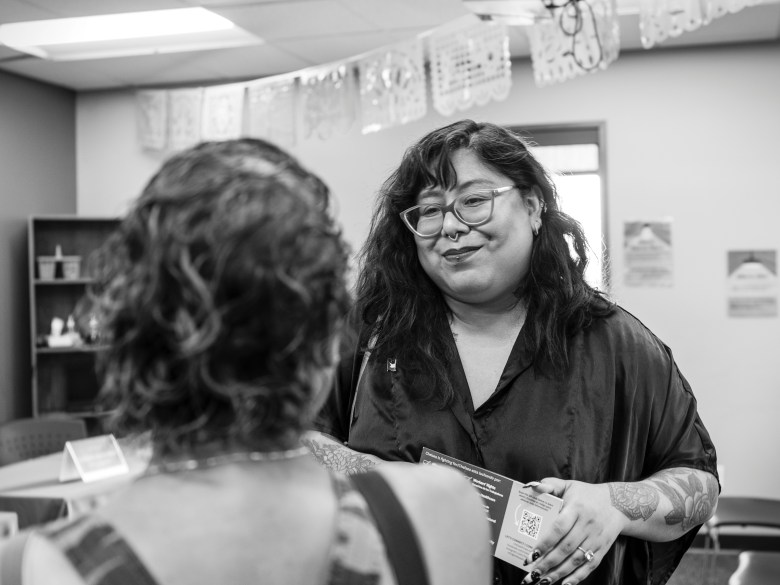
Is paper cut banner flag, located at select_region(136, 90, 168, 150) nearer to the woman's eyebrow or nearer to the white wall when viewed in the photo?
the white wall

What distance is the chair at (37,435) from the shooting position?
4715 mm

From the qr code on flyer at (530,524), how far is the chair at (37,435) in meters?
3.84

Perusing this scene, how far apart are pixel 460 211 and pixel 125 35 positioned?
406 centimetres

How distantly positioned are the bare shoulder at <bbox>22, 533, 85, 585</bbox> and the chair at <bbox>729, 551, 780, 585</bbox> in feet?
9.47

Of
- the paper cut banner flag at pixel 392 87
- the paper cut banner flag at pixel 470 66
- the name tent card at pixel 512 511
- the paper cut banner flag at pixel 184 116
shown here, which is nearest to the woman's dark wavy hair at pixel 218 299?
the name tent card at pixel 512 511

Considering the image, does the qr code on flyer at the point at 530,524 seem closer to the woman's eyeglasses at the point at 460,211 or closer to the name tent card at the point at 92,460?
the woman's eyeglasses at the point at 460,211

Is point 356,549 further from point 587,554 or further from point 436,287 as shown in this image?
point 436,287

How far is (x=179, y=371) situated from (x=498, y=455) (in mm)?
921

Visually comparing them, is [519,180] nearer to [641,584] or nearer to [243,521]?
[641,584]

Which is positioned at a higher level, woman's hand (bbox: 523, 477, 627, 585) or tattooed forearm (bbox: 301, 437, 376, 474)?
tattooed forearm (bbox: 301, 437, 376, 474)

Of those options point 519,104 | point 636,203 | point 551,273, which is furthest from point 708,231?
point 551,273

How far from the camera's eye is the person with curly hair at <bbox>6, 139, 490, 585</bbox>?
0.72m

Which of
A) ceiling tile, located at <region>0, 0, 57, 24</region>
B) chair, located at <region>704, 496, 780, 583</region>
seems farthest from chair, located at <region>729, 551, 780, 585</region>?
ceiling tile, located at <region>0, 0, 57, 24</region>

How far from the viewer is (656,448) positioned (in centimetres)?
162
